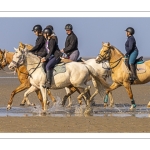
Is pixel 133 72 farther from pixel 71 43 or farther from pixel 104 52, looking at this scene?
pixel 71 43

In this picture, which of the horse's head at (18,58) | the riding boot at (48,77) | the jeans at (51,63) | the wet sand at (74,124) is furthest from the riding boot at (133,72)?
the wet sand at (74,124)

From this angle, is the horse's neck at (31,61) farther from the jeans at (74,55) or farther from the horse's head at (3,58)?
the horse's head at (3,58)

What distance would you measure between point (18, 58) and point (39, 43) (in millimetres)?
899

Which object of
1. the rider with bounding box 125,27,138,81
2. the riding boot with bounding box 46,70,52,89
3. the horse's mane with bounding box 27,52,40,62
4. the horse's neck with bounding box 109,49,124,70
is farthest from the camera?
the horse's neck with bounding box 109,49,124,70

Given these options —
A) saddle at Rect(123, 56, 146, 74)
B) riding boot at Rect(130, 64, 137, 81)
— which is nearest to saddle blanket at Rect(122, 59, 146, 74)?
saddle at Rect(123, 56, 146, 74)

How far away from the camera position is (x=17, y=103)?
24.2 m

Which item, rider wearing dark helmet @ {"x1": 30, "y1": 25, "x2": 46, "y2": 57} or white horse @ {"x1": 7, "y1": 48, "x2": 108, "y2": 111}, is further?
rider wearing dark helmet @ {"x1": 30, "y1": 25, "x2": 46, "y2": 57}

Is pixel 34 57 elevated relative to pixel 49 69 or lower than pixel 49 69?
elevated

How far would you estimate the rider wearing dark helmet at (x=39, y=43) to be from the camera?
20.5 metres

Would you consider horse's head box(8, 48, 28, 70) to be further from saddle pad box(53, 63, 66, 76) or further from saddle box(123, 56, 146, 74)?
saddle box(123, 56, 146, 74)

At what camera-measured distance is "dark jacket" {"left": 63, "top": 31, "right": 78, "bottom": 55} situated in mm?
21297

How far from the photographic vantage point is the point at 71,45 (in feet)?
70.1

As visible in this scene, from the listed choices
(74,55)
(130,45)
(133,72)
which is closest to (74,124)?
(74,55)

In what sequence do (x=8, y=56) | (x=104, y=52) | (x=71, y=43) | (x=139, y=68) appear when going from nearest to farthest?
(x=71, y=43) < (x=104, y=52) < (x=139, y=68) < (x=8, y=56)
